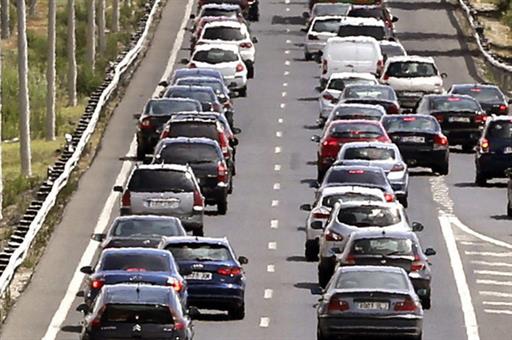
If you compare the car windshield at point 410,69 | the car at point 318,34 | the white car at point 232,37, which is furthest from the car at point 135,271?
the car at point 318,34

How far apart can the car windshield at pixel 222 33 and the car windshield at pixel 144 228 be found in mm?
37428

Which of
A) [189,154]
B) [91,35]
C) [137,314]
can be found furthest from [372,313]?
[91,35]

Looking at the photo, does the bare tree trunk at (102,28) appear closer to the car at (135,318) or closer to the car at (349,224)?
the car at (349,224)

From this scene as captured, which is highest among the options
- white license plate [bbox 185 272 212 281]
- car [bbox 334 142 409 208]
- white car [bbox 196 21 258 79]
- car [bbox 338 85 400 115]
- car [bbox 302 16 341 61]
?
white license plate [bbox 185 272 212 281]

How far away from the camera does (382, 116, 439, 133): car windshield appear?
54.2m

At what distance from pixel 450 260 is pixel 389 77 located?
78.9ft

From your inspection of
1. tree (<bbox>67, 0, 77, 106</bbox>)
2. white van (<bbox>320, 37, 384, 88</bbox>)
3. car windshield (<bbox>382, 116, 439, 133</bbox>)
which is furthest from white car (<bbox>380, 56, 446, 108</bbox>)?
car windshield (<bbox>382, 116, 439, 133</bbox>)

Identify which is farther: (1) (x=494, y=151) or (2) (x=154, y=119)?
(2) (x=154, y=119)

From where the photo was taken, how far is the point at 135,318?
29984 mm

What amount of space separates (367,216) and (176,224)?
3302 mm

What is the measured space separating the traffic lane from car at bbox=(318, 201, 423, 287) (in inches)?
171

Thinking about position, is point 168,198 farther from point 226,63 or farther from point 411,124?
point 226,63

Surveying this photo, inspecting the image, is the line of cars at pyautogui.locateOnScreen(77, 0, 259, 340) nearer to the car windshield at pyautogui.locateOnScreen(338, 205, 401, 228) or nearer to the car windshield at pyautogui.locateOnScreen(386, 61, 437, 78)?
the car windshield at pyautogui.locateOnScreen(338, 205, 401, 228)

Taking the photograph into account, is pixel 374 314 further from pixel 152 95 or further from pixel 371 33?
pixel 371 33
